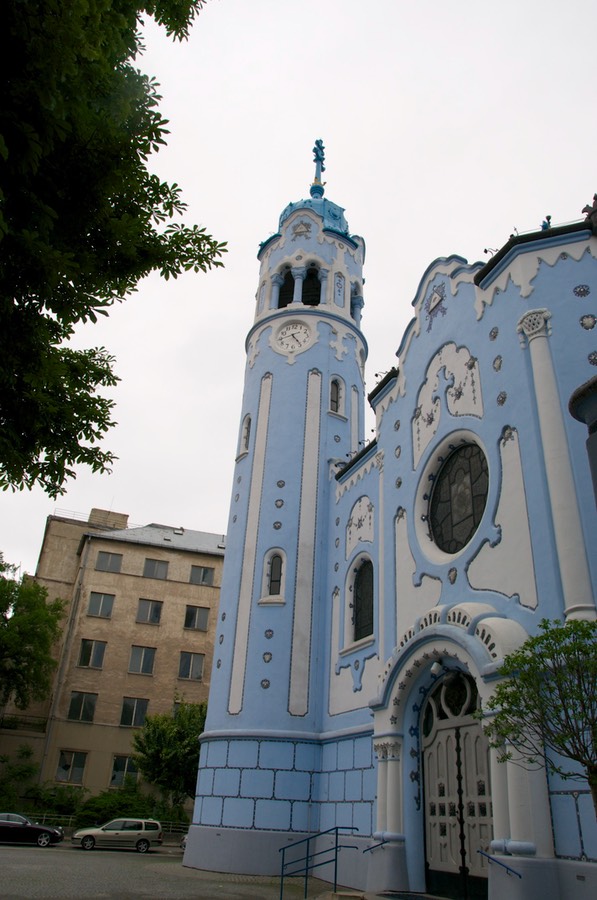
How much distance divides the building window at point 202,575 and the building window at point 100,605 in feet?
16.6

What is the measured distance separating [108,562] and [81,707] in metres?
8.18

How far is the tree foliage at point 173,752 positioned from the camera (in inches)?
1125

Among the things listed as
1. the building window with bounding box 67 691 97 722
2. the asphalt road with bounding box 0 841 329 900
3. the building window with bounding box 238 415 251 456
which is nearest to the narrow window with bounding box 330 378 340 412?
the building window with bounding box 238 415 251 456

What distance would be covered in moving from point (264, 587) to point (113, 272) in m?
15.2

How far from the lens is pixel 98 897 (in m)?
11.9

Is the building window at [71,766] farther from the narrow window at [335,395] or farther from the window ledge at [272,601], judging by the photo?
the narrow window at [335,395]

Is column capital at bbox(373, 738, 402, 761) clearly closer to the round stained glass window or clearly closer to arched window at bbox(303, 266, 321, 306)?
the round stained glass window

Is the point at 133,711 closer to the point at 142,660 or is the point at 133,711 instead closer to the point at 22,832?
the point at 142,660

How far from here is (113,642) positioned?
38375mm

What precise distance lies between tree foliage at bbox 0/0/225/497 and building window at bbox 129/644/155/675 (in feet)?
110

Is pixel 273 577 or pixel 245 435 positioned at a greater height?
pixel 245 435

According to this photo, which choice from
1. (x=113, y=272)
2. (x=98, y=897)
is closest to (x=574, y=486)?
(x=113, y=272)

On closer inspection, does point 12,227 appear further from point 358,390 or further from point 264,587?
point 358,390

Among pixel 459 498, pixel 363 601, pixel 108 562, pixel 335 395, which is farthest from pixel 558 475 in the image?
pixel 108 562
